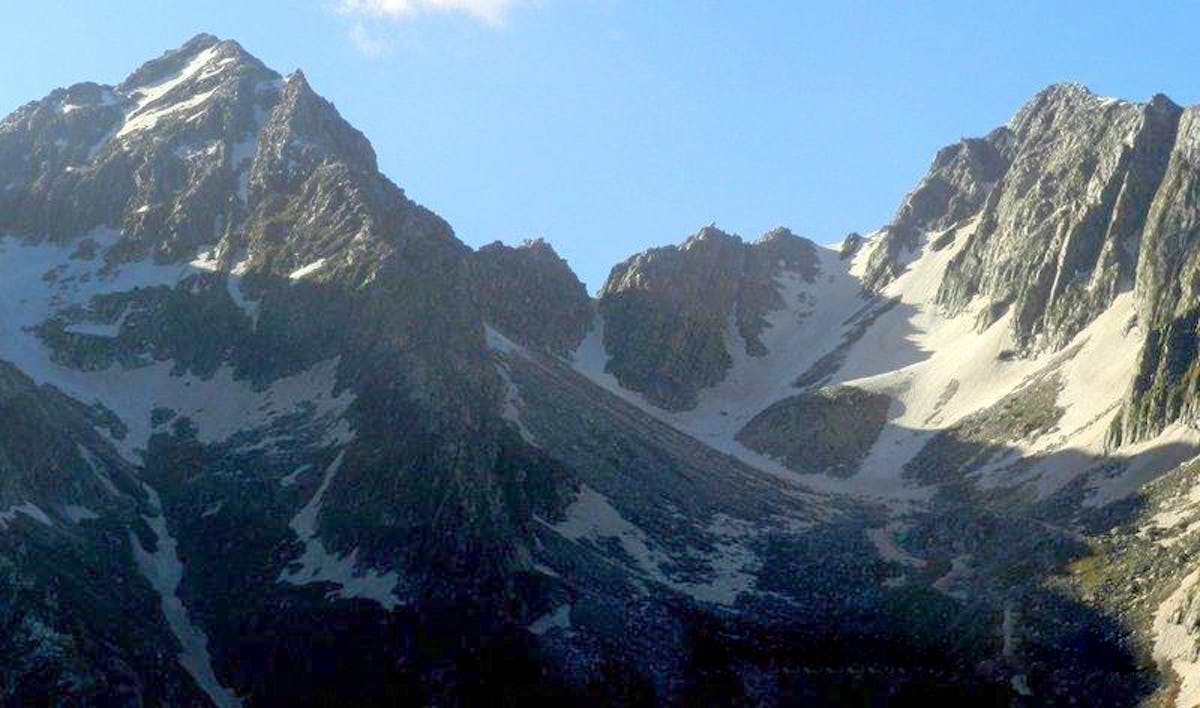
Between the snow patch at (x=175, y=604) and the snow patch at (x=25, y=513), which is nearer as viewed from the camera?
the snow patch at (x=175, y=604)

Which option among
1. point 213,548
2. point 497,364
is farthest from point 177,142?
point 213,548

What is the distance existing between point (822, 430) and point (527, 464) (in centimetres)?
5691

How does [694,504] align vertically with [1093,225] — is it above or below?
below

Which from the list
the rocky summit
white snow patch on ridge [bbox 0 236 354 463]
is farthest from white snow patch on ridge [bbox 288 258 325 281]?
white snow patch on ridge [bbox 0 236 354 463]

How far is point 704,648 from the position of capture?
88875 millimetres

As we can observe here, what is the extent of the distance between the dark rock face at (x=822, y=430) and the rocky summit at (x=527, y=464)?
59 centimetres

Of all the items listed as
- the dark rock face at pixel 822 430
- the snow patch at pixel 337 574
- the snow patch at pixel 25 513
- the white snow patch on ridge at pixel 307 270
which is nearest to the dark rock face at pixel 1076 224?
the dark rock face at pixel 822 430

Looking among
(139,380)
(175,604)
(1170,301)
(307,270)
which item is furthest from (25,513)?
(1170,301)

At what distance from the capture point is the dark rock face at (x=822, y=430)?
506 feet

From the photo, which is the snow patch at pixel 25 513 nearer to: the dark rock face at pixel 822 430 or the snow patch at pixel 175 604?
the snow patch at pixel 175 604

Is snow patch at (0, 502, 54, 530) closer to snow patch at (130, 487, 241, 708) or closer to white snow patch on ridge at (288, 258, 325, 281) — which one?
snow patch at (130, 487, 241, 708)

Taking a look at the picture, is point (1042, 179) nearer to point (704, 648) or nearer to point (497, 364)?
point (497, 364)

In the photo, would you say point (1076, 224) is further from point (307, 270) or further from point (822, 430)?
point (307, 270)

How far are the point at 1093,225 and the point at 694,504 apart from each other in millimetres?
69088
